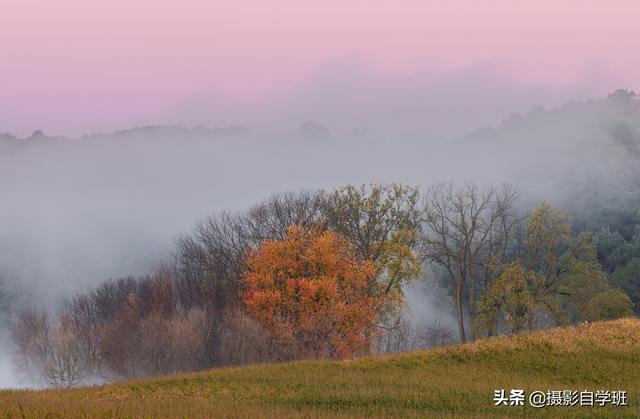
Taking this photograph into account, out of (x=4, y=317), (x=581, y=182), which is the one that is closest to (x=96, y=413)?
(x=581, y=182)

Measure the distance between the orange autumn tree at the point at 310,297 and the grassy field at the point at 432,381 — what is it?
63.1ft

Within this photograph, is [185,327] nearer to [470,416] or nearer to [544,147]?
[470,416]

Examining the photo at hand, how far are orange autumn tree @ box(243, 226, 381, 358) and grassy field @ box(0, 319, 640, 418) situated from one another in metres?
19.2

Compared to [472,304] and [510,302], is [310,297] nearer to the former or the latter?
[510,302]

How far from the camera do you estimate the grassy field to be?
22297mm

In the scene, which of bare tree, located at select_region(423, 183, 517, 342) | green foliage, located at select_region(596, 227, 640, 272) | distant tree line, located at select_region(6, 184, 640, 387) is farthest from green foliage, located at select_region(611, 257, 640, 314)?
bare tree, located at select_region(423, 183, 517, 342)

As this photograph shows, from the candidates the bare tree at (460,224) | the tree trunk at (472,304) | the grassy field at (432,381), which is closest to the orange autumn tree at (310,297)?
the tree trunk at (472,304)

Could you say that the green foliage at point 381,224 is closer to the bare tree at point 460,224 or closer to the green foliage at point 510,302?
the bare tree at point 460,224

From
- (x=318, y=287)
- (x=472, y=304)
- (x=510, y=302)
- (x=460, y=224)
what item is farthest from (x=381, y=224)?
(x=510, y=302)

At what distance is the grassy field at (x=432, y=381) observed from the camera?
22.3m

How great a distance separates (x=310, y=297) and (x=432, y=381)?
26749mm

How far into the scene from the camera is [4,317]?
14688 cm

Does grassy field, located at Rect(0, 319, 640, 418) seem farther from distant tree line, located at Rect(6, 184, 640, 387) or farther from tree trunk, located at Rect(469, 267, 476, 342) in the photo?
tree trunk, located at Rect(469, 267, 476, 342)

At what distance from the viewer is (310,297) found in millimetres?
54875
